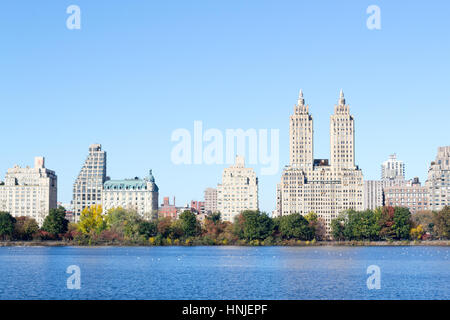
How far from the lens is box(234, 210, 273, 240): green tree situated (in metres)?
191

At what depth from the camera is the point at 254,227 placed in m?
191

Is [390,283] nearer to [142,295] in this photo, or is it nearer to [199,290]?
[199,290]

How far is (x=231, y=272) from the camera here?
91.6 m

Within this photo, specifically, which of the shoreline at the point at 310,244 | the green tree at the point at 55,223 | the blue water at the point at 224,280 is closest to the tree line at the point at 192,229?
the green tree at the point at 55,223

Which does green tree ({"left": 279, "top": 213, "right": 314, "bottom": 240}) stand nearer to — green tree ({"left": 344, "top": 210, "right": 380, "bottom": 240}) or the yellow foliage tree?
green tree ({"left": 344, "top": 210, "right": 380, "bottom": 240})

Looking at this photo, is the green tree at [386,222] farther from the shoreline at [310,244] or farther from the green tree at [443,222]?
the green tree at [443,222]

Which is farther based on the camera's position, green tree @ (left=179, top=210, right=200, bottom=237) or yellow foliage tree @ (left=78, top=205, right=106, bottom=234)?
yellow foliage tree @ (left=78, top=205, right=106, bottom=234)

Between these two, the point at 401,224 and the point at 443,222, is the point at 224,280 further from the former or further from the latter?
the point at 443,222

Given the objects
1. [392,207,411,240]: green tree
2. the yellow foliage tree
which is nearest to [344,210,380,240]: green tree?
[392,207,411,240]: green tree

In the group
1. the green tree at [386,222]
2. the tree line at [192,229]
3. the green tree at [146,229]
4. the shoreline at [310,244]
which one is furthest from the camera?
the green tree at [386,222]

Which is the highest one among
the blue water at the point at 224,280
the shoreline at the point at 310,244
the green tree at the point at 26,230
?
the green tree at the point at 26,230

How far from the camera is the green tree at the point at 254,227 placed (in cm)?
19125

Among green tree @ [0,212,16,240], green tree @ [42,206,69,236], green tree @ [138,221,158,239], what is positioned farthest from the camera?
green tree @ [0,212,16,240]
